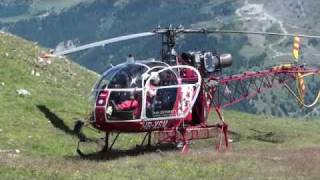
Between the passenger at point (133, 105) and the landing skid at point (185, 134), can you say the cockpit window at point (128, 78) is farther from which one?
the landing skid at point (185, 134)

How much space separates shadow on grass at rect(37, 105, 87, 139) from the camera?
104 ft

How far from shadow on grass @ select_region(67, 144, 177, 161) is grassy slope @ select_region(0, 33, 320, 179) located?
20.7 inches

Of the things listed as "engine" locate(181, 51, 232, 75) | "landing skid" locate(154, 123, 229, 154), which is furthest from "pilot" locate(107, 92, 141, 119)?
"engine" locate(181, 51, 232, 75)

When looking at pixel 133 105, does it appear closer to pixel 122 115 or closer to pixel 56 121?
pixel 122 115

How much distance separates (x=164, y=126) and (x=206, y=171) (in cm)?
722

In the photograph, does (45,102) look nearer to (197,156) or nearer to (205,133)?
(205,133)

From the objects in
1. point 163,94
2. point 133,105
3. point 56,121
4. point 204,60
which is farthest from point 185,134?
point 56,121

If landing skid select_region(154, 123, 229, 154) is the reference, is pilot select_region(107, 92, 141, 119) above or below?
above

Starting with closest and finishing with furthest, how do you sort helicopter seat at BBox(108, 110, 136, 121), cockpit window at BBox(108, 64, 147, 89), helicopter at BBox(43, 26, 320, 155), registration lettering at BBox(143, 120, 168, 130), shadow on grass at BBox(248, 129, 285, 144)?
1. helicopter seat at BBox(108, 110, 136, 121)
2. helicopter at BBox(43, 26, 320, 155)
3. cockpit window at BBox(108, 64, 147, 89)
4. registration lettering at BBox(143, 120, 168, 130)
5. shadow on grass at BBox(248, 129, 285, 144)

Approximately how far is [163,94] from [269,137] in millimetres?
Answer: 14031

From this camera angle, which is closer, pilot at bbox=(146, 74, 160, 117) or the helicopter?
the helicopter

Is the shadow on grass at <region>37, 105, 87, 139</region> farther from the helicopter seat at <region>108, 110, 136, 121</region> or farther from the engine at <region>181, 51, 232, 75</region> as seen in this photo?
the engine at <region>181, 51, 232, 75</region>

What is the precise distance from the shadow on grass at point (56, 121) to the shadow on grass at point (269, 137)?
1198cm

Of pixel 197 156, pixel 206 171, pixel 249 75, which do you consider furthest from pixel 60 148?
pixel 249 75
